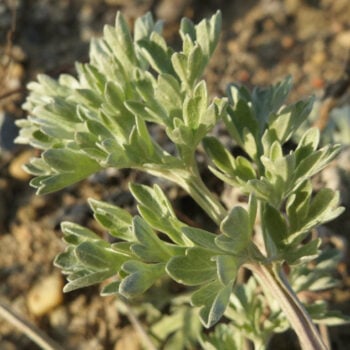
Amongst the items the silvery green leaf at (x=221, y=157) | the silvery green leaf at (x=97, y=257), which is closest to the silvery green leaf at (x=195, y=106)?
the silvery green leaf at (x=221, y=157)

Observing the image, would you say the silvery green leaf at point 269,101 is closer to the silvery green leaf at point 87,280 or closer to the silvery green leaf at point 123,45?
the silvery green leaf at point 123,45

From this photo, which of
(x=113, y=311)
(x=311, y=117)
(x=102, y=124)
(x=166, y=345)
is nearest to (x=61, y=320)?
(x=113, y=311)

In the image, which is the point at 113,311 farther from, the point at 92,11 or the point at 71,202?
the point at 92,11

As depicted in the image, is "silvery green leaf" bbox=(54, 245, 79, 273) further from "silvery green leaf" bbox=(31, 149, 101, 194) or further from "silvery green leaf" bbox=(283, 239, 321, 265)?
"silvery green leaf" bbox=(283, 239, 321, 265)

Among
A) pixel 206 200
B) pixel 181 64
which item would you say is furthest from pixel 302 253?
pixel 181 64

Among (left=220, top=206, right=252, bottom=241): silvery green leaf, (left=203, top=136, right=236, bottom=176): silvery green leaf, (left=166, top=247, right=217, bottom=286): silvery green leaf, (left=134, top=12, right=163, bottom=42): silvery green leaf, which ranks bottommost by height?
(left=166, top=247, right=217, bottom=286): silvery green leaf

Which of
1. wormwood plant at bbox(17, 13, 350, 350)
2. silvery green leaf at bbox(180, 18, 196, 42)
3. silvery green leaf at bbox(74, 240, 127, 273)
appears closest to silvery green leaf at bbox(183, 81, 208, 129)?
wormwood plant at bbox(17, 13, 350, 350)

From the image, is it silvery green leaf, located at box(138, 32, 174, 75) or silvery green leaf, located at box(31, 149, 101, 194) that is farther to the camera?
silvery green leaf, located at box(138, 32, 174, 75)
